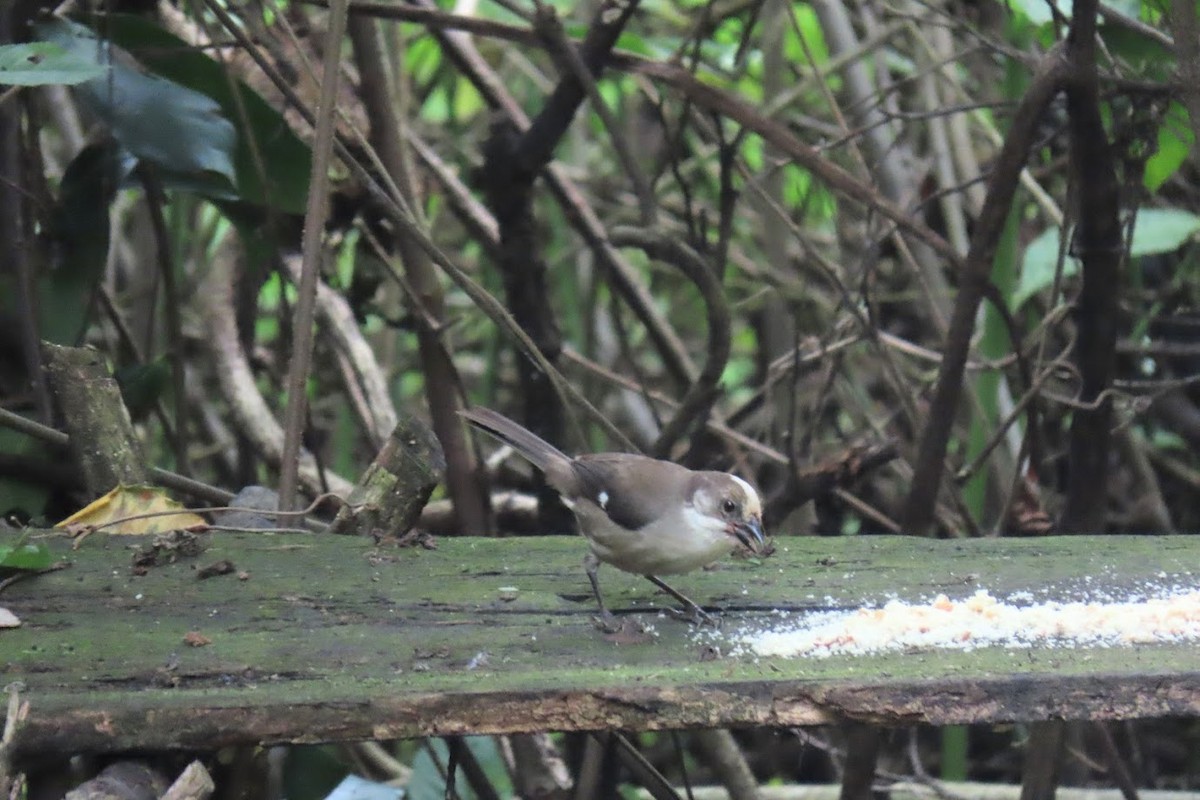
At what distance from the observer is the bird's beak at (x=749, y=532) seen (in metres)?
2.54

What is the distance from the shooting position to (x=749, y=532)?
2547 millimetres

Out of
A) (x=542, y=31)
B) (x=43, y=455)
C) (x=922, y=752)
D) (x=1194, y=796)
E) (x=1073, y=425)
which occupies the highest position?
(x=542, y=31)

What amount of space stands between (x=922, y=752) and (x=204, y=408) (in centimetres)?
342

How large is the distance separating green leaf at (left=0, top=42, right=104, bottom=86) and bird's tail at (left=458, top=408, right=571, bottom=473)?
99 cm

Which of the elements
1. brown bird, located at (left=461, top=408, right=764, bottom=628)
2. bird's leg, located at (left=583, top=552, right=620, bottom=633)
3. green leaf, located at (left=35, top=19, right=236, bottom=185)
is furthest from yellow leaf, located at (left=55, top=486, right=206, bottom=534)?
green leaf, located at (left=35, top=19, right=236, bottom=185)

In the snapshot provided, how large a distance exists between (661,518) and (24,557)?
1.11 meters

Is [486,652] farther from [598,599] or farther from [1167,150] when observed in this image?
[1167,150]

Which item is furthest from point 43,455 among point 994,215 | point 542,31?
point 994,215

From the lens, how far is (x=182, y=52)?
3.38m

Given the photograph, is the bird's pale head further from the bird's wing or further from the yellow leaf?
the yellow leaf

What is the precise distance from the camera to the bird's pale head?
254cm

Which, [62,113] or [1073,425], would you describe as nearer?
[1073,425]

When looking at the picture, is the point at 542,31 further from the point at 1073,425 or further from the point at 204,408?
the point at 204,408

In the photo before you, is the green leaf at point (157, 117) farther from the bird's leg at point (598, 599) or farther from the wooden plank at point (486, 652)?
the bird's leg at point (598, 599)
